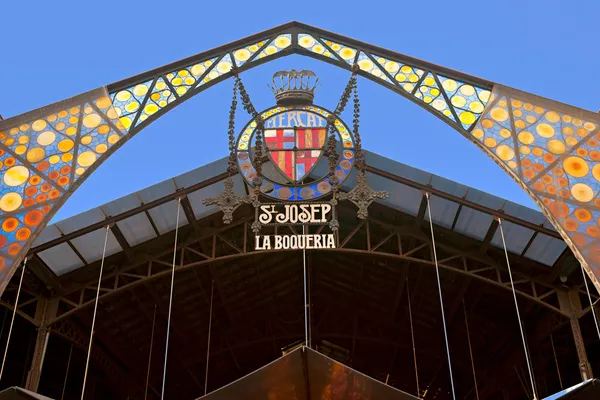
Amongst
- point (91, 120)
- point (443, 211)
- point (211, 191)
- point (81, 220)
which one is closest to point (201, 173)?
point (211, 191)

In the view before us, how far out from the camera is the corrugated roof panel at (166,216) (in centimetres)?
1711

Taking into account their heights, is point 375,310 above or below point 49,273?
above

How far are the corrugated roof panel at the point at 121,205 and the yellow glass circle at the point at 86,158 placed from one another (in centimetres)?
697

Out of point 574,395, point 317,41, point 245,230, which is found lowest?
point 574,395

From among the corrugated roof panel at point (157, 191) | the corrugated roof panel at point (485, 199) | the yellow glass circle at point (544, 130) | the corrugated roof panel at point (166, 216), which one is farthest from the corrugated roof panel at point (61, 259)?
the yellow glass circle at point (544, 130)

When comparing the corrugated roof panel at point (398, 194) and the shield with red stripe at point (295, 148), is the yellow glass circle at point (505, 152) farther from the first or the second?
the corrugated roof panel at point (398, 194)

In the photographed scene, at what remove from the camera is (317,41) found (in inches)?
414

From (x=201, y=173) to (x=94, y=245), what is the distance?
10.3ft

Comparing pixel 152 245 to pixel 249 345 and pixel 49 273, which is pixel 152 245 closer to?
pixel 49 273

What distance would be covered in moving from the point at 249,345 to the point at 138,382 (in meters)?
3.76

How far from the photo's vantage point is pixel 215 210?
17.7 meters

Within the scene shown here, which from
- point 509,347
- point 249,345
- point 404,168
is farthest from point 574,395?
point 249,345

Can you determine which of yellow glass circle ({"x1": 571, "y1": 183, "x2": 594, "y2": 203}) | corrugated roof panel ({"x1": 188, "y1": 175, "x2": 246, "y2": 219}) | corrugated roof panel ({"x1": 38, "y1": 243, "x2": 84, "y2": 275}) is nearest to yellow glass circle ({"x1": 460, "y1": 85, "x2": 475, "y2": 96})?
yellow glass circle ({"x1": 571, "y1": 183, "x2": 594, "y2": 203})

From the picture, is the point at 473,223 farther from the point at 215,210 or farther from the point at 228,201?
the point at 228,201
